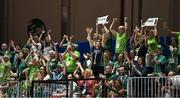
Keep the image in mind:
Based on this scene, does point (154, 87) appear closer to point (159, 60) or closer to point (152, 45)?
point (159, 60)

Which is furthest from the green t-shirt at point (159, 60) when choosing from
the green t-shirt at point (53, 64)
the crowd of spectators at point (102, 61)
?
the green t-shirt at point (53, 64)

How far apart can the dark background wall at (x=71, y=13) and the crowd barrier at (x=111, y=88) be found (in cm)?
943

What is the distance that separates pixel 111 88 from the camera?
1703 centimetres

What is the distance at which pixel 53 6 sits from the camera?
3192cm

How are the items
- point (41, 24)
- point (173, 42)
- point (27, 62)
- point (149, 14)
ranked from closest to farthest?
point (173, 42) < point (27, 62) < point (149, 14) < point (41, 24)

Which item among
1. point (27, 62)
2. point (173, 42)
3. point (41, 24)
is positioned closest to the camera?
point (173, 42)

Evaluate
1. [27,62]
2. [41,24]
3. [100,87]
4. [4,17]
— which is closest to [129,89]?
[100,87]

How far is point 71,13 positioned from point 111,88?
14.6 meters

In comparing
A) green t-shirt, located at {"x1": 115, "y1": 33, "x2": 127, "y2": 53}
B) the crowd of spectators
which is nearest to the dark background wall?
the crowd of spectators

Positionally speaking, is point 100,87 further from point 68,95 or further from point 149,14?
point 149,14

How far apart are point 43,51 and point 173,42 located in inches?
229

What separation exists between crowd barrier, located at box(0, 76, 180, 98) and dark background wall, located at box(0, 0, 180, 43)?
9426mm

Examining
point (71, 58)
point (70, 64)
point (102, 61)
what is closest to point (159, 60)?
point (102, 61)

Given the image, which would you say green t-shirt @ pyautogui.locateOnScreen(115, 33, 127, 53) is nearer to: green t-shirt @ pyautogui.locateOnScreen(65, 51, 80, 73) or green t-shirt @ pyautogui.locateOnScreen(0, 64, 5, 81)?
green t-shirt @ pyautogui.locateOnScreen(65, 51, 80, 73)
